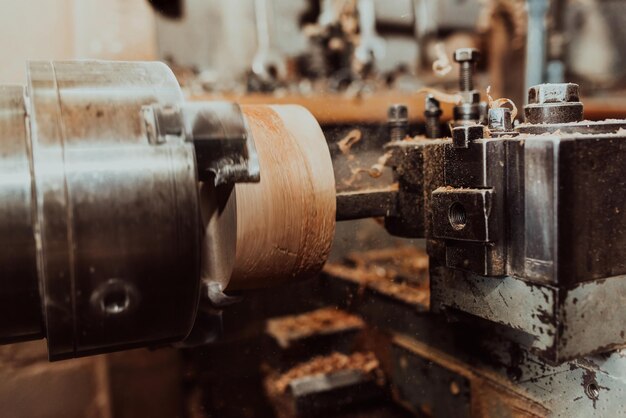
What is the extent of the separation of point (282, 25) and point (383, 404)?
1.94 metres

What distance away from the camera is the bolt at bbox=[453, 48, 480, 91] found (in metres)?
1.00

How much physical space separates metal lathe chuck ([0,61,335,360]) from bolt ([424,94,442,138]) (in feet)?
1.45

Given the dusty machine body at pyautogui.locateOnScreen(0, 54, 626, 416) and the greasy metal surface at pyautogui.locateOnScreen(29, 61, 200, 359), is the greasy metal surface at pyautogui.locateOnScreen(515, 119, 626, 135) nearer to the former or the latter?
the dusty machine body at pyautogui.locateOnScreen(0, 54, 626, 416)

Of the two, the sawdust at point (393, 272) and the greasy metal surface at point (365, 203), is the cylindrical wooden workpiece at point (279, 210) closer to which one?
the greasy metal surface at point (365, 203)

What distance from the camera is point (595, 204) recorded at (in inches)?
27.7

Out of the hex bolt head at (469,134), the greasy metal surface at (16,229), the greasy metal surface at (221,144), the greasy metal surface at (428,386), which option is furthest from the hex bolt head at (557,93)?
the greasy metal surface at (16,229)

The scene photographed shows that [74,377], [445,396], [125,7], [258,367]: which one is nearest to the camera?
[445,396]

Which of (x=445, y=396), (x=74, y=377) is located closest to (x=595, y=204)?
(x=445, y=396)

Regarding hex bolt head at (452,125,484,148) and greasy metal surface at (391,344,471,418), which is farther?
greasy metal surface at (391,344,471,418)

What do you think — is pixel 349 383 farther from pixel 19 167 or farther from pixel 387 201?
pixel 19 167

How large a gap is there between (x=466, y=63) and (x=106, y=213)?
69 centimetres

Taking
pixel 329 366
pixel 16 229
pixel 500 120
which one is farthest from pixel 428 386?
pixel 16 229

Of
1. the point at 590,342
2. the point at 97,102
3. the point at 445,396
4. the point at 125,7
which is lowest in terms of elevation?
the point at 445,396

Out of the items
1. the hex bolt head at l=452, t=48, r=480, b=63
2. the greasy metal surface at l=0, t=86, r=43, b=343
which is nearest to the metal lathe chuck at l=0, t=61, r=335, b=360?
the greasy metal surface at l=0, t=86, r=43, b=343
